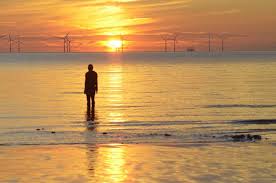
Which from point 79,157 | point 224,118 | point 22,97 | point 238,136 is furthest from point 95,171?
point 22,97

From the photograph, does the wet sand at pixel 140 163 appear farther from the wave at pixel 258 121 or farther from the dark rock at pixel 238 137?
the wave at pixel 258 121

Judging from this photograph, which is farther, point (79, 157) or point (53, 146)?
point (53, 146)

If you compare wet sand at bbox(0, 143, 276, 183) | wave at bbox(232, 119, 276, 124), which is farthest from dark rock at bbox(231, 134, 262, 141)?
wave at bbox(232, 119, 276, 124)

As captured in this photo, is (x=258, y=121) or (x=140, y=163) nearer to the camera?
(x=140, y=163)

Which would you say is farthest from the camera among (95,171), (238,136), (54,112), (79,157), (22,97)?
(22,97)

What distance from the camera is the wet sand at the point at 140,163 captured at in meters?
14.6

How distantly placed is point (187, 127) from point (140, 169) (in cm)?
903

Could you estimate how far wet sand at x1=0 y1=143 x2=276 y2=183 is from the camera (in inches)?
576

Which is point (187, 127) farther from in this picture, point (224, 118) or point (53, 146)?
point (53, 146)

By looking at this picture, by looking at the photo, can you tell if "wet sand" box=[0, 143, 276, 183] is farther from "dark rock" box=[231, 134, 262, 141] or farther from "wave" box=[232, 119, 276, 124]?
"wave" box=[232, 119, 276, 124]

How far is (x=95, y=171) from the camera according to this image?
603 inches

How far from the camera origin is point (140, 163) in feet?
54.2

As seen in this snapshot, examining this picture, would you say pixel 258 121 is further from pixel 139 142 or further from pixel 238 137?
pixel 139 142

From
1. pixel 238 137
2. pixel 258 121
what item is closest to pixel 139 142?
pixel 238 137
